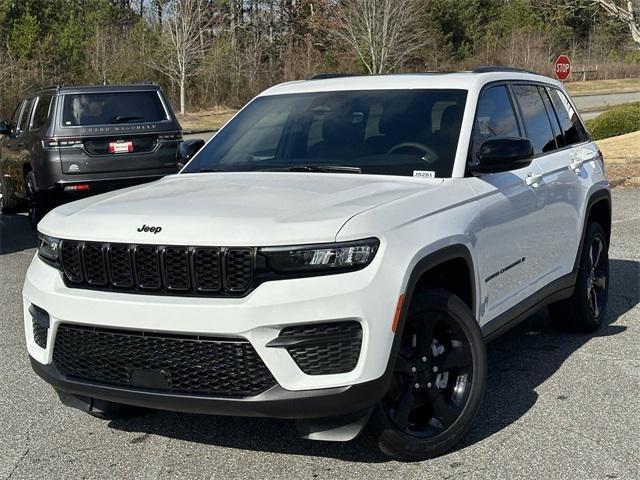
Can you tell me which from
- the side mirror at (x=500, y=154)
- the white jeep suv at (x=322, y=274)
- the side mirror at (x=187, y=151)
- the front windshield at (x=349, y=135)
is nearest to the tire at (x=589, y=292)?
the white jeep suv at (x=322, y=274)

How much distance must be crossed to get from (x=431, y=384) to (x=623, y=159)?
16.0 meters

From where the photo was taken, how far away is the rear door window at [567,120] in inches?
264

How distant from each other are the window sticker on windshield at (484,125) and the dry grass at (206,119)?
33.0 m

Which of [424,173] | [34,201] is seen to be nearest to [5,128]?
[34,201]

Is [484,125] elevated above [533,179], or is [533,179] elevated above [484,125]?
[484,125]

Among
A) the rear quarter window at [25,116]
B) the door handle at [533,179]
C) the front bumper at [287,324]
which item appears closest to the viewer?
the front bumper at [287,324]

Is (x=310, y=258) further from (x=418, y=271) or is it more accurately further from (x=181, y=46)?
(x=181, y=46)

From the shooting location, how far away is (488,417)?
4.99 m

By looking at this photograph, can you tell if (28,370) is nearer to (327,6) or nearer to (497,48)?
(327,6)

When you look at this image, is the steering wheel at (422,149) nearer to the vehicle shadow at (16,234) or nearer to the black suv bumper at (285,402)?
the black suv bumper at (285,402)

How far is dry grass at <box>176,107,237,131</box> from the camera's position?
39.3m

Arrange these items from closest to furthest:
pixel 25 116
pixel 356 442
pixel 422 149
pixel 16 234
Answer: pixel 356 442
pixel 422 149
pixel 16 234
pixel 25 116

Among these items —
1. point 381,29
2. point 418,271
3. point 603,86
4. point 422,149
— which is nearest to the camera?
point 418,271

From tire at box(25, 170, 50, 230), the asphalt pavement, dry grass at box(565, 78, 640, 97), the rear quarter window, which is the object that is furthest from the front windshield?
dry grass at box(565, 78, 640, 97)
